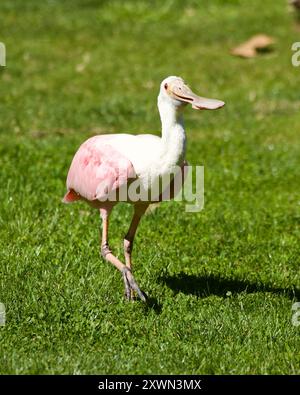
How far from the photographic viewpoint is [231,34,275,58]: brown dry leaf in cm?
1542

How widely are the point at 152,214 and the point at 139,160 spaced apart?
2.26 metres

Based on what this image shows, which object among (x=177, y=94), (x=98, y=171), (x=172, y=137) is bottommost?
(x=98, y=171)

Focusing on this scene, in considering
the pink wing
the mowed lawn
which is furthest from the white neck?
the mowed lawn

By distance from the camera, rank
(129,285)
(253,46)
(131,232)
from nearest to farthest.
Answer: (129,285) → (131,232) → (253,46)

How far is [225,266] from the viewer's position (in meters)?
7.39

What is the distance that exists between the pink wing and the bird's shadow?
868 mm

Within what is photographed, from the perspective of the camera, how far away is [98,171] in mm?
6387

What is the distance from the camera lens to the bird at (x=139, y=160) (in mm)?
6184

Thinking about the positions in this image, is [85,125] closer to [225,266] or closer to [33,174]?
[33,174]

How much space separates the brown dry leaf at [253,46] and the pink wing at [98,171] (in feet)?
29.5

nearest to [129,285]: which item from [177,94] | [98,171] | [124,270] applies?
[124,270]

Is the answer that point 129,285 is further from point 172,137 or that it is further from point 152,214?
point 152,214

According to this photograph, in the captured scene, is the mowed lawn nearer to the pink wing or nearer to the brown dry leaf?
the brown dry leaf

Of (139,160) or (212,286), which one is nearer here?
(139,160)
